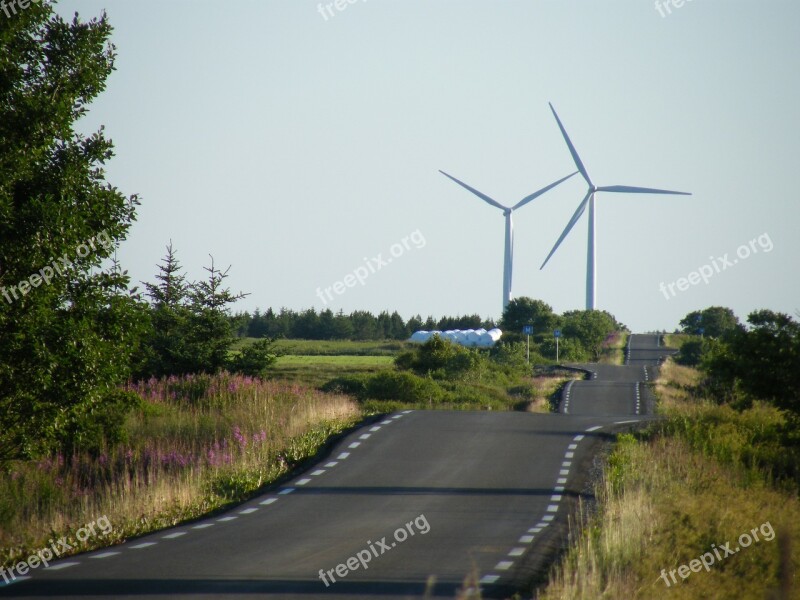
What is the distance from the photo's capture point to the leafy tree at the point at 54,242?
605 inches

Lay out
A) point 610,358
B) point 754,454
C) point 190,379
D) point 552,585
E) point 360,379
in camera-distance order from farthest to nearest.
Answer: point 610,358 < point 360,379 < point 190,379 < point 754,454 < point 552,585

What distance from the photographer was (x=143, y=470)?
1986 centimetres

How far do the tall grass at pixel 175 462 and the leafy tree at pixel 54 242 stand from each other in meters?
1.38

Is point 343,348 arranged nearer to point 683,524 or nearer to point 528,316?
point 528,316

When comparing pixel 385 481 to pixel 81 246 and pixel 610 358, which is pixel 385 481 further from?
pixel 610 358

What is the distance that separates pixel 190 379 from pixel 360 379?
22822 millimetres

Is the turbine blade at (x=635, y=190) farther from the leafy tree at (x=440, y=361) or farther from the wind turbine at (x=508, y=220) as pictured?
the leafy tree at (x=440, y=361)

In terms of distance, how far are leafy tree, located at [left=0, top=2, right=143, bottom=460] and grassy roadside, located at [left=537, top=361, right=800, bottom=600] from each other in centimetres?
804

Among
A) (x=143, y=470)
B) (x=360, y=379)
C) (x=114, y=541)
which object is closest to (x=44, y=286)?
(x=114, y=541)

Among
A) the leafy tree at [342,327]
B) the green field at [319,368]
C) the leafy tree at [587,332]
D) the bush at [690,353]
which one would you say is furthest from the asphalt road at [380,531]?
the leafy tree at [342,327]

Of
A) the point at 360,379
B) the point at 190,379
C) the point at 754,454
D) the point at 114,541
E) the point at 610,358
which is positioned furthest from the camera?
the point at 610,358

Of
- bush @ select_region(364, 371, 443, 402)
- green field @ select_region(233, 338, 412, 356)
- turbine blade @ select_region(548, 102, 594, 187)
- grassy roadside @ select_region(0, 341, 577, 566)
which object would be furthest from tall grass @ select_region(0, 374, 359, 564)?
green field @ select_region(233, 338, 412, 356)

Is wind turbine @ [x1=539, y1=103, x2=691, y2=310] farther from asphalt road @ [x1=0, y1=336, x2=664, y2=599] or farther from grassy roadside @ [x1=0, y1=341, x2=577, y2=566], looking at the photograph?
asphalt road @ [x1=0, y1=336, x2=664, y2=599]

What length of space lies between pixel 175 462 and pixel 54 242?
5897mm
